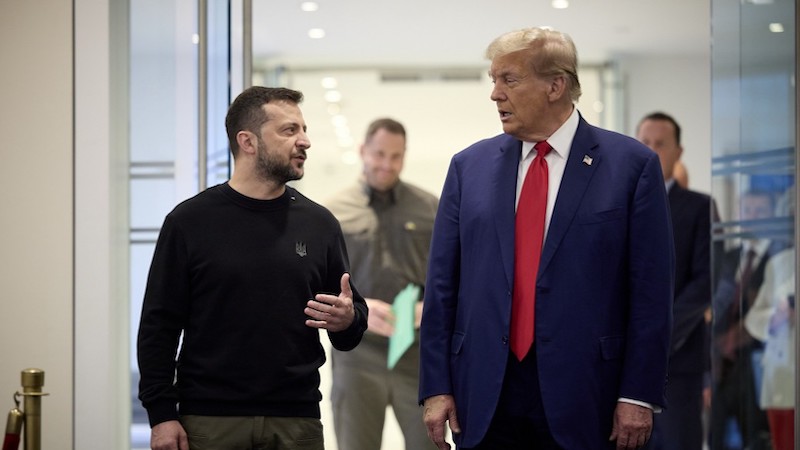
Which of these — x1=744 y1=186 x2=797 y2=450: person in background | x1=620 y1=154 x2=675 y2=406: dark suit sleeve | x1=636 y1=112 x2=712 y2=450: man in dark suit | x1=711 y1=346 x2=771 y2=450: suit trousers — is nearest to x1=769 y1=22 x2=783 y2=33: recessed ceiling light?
x1=744 y1=186 x2=797 y2=450: person in background

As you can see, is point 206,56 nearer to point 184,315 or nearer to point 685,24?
point 184,315

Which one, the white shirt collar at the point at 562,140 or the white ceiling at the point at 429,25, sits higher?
the white ceiling at the point at 429,25

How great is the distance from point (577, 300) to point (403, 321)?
8.62ft

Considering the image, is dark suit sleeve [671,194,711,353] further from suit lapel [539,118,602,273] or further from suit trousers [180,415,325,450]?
suit trousers [180,415,325,450]

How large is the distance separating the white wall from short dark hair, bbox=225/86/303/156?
144cm

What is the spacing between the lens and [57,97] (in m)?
4.50

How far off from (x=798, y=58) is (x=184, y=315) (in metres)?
2.89

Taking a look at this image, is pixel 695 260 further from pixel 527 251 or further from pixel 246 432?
pixel 246 432

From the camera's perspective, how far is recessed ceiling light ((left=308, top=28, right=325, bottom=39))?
621 centimetres

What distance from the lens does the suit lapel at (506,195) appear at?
2.85 meters

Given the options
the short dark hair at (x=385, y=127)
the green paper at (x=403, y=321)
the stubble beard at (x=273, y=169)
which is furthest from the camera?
the short dark hair at (x=385, y=127)

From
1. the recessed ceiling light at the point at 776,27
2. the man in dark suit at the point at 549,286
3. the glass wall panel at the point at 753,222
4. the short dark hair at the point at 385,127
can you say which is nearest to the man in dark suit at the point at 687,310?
the glass wall panel at the point at 753,222

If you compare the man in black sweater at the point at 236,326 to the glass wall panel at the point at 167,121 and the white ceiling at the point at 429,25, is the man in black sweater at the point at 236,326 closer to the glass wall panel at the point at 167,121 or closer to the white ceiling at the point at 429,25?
the glass wall panel at the point at 167,121

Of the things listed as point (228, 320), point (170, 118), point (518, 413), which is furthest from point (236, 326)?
point (170, 118)
